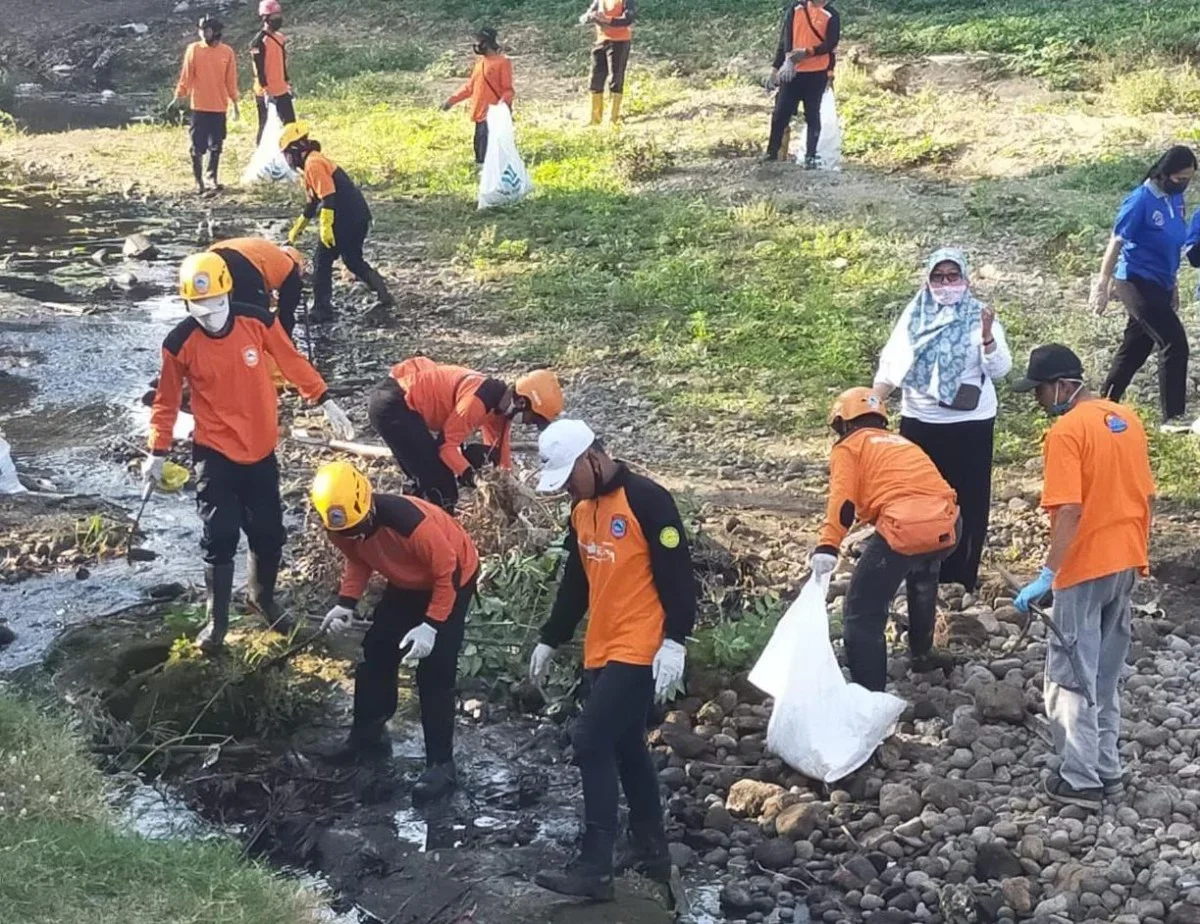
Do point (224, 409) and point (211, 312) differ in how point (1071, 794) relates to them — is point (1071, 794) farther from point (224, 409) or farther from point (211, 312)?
point (211, 312)

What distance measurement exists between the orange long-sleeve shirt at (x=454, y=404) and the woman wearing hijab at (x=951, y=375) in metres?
1.79

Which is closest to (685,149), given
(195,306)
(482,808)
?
(195,306)

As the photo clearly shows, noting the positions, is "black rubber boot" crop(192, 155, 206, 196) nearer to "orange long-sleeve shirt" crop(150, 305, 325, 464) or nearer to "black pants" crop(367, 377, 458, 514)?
"black pants" crop(367, 377, 458, 514)

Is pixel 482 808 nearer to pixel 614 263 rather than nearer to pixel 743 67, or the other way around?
pixel 614 263

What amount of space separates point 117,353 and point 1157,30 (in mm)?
11090

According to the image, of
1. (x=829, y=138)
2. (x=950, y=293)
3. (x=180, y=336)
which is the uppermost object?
(x=829, y=138)

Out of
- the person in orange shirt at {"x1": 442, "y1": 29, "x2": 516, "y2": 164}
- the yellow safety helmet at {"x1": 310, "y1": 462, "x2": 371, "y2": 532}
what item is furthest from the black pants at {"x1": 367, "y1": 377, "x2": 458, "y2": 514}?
the person in orange shirt at {"x1": 442, "y1": 29, "x2": 516, "y2": 164}

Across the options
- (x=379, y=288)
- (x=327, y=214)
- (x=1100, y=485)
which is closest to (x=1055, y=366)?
(x=1100, y=485)

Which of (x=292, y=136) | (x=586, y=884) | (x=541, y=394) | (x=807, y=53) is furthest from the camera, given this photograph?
(x=807, y=53)

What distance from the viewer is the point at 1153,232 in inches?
341

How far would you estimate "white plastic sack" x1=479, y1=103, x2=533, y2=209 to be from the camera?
14.0 m

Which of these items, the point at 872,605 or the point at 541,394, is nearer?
the point at 872,605

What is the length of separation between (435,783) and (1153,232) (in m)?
5.03

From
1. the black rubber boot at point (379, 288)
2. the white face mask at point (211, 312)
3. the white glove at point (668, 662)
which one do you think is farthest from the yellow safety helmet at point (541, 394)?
the black rubber boot at point (379, 288)
